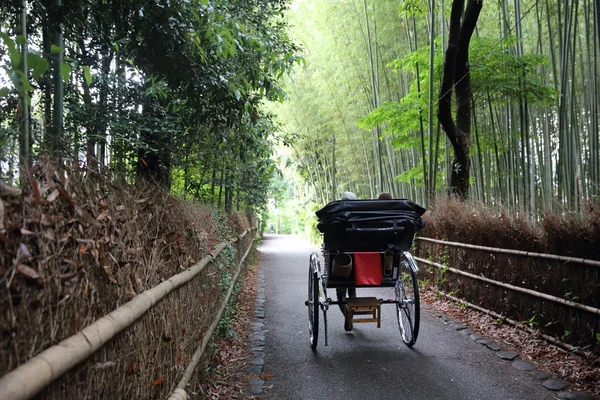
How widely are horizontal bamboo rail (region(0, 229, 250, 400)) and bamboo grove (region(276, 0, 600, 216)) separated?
11.7 feet

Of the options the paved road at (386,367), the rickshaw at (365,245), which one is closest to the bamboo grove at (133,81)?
the rickshaw at (365,245)

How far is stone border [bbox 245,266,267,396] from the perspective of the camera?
338 centimetres

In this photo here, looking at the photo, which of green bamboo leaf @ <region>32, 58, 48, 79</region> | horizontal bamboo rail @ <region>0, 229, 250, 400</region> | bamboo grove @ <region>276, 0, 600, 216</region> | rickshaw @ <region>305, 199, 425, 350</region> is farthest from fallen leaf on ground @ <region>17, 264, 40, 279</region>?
bamboo grove @ <region>276, 0, 600, 216</region>

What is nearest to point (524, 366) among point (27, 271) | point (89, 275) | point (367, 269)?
point (367, 269)

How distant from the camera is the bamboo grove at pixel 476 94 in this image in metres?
6.50

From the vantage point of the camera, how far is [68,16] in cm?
274

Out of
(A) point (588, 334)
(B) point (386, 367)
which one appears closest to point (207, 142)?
(B) point (386, 367)

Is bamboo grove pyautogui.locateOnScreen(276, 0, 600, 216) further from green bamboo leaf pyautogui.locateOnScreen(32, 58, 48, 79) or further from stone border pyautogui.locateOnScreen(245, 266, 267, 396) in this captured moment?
green bamboo leaf pyautogui.locateOnScreen(32, 58, 48, 79)

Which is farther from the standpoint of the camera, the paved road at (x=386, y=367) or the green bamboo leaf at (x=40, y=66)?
the paved road at (x=386, y=367)

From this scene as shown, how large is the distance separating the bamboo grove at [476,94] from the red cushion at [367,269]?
1.73 m

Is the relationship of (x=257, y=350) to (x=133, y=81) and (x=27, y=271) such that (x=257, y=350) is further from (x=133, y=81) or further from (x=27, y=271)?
(x=27, y=271)

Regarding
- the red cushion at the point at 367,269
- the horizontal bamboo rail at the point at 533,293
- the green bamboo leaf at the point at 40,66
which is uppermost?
the green bamboo leaf at the point at 40,66

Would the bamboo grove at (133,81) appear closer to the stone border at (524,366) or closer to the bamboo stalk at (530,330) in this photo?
the stone border at (524,366)

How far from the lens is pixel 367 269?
13.6ft
